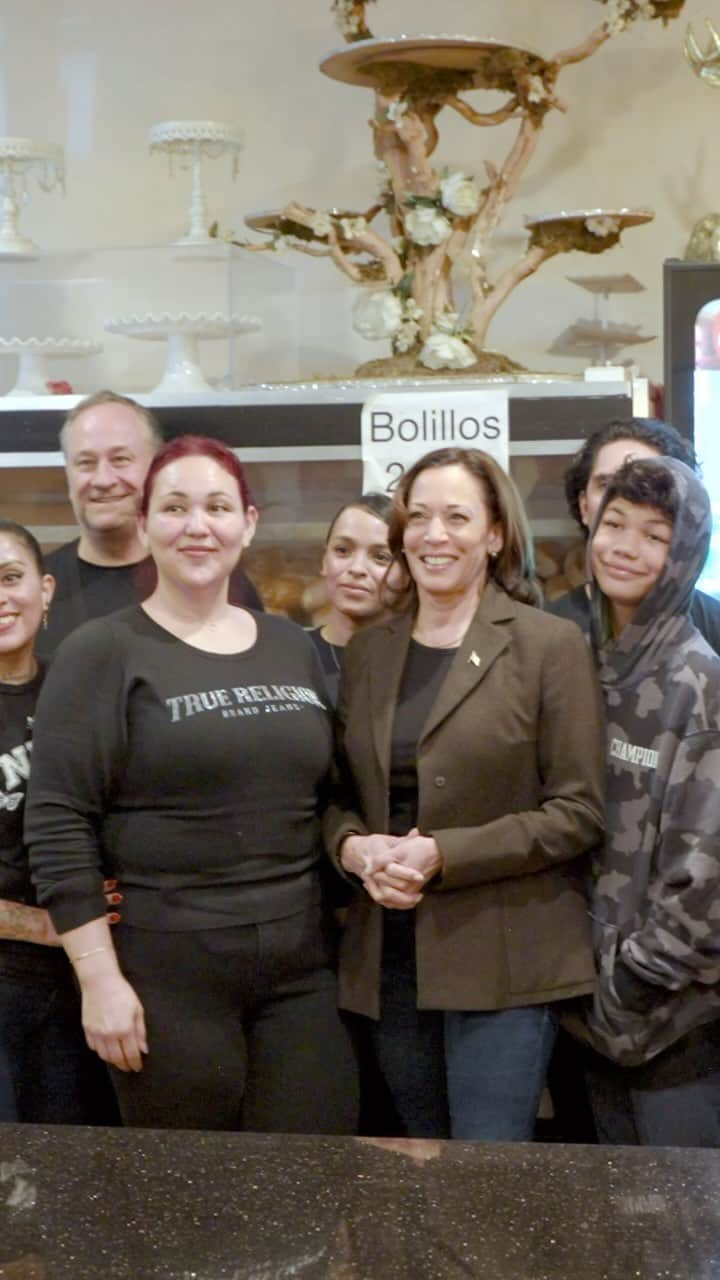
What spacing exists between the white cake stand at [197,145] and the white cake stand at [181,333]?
182 mm

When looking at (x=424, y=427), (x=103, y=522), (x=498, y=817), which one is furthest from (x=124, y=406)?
(x=498, y=817)

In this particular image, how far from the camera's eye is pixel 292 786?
6.41 feet

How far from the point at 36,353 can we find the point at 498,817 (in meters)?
1.70

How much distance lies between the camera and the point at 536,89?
304 cm

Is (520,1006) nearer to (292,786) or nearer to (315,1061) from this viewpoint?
(315,1061)

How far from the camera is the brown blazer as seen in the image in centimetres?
195

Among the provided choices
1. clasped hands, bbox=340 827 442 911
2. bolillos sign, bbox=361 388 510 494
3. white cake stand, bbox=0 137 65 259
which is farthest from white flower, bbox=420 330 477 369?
clasped hands, bbox=340 827 442 911

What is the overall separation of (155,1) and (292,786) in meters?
2.58

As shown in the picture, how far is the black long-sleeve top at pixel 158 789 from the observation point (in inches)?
74.5

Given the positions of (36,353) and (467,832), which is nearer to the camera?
(467,832)

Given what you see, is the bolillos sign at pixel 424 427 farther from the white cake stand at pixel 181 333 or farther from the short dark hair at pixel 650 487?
the short dark hair at pixel 650 487

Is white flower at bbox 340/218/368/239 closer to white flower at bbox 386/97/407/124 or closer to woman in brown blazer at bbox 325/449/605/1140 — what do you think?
white flower at bbox 386/97/407/124

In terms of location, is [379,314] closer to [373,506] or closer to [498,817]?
[373,506]

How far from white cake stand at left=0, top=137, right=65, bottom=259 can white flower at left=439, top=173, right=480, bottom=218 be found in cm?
89
